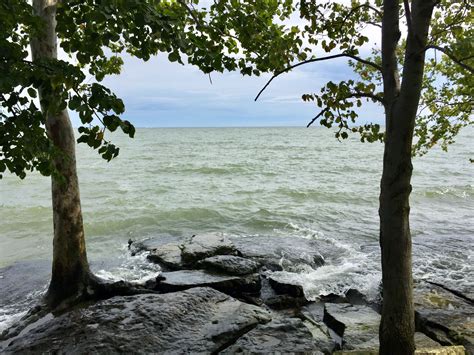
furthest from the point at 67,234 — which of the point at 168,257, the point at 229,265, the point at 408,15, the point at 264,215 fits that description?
the point at 264,215

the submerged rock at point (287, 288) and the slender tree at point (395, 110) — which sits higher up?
the slender tree at point (395, 110)

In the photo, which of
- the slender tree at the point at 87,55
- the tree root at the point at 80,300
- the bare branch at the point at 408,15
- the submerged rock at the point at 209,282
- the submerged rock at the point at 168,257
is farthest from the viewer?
the submerged rock at the point at 168,257

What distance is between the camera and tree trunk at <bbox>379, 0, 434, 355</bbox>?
3.63m

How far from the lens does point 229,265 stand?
8.53 m

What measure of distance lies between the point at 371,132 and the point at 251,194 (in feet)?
53.6

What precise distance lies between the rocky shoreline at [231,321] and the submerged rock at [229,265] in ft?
0.11

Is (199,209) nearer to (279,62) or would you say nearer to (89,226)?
(89,226)

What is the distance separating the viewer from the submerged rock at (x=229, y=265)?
8414 mm

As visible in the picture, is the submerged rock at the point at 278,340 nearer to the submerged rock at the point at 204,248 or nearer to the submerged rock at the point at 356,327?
the submerged rock at the point at 356,327

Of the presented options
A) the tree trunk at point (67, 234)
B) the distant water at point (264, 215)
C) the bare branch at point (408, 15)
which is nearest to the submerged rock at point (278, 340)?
the distant water at point (264, 215)

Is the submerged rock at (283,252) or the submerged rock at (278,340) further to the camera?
the submerged rock at (283,252)

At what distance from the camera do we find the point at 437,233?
13773mm

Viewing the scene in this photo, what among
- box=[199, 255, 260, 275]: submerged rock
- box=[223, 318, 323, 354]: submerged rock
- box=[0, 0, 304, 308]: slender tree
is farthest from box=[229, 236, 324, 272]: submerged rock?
box=[0, 0, 304, 308]: slender tree

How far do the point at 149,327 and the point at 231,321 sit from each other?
1.22m
